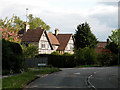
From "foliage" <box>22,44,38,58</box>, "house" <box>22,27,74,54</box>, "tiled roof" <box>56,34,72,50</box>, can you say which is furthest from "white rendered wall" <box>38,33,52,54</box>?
"foliage" <box>22,44,38,58</box>

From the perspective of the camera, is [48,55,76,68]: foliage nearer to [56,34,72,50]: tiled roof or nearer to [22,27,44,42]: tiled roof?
[22,27,44,42]: tiled roof

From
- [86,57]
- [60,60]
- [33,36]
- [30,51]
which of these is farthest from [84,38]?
[30,51]

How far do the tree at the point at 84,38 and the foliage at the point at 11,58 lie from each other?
55529mm

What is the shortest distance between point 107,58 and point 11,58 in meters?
30.5

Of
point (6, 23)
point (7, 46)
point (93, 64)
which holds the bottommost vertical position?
point (93, 64)

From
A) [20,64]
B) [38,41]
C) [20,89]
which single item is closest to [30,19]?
[38,41]

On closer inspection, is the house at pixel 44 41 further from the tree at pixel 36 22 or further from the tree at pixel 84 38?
the tree at pixel 36 22

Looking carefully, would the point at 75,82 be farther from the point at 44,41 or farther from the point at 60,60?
the point at 44,41

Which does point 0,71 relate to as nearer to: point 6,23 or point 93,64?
point 6,23

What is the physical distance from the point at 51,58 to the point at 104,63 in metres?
10.9

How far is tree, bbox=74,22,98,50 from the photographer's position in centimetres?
8369

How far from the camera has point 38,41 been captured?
66.1 metres

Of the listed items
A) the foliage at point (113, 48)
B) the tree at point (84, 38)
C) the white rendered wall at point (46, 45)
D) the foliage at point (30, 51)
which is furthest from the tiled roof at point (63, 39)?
the foliage at point (30, 51)

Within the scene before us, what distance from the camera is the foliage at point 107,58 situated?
53.7 m
